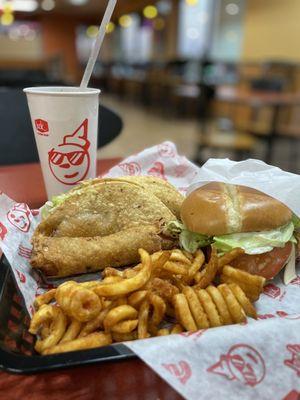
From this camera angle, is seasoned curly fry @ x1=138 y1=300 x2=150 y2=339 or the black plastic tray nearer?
the black plastic tray

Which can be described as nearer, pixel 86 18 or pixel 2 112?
pixel 2 112

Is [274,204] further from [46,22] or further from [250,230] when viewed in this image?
[46,22]

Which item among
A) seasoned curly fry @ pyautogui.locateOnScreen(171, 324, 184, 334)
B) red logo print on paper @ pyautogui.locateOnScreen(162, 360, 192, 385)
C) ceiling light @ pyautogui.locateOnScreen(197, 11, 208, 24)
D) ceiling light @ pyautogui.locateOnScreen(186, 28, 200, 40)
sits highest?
ceiling light @ pyautogui.locateOnScreen(197, 11, 208, 24)

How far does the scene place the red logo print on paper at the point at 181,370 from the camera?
0.68m

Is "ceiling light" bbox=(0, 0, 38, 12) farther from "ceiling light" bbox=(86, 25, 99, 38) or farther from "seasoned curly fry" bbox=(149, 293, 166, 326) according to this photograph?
"seasoned curly fry" bbox=(149, 293, 166, 326)

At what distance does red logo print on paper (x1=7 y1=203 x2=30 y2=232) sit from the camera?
3.76ft

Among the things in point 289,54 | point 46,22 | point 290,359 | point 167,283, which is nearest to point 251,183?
point 167,283

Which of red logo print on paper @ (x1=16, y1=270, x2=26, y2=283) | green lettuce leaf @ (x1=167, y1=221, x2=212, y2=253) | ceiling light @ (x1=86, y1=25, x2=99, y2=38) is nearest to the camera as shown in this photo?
red logo print on paper @ (x1=16, y1=270, x2=26, y2=283)

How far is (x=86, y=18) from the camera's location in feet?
71.8

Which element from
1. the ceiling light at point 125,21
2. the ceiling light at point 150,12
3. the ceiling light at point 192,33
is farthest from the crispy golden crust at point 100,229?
the ceiling light at point 125,21

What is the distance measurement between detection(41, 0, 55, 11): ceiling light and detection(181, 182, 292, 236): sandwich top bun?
57.5ft

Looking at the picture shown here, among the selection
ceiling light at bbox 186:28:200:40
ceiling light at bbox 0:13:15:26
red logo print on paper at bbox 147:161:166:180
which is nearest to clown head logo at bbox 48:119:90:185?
red logo print on paper at bbox 147:161:166:180

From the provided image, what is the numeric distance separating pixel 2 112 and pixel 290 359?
86.7 inches

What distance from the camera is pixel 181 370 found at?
683mm
